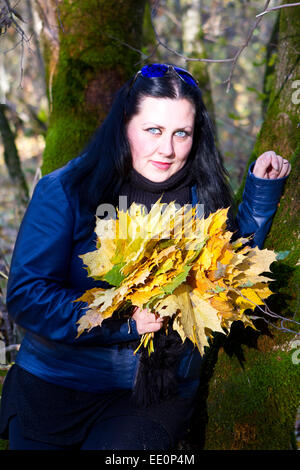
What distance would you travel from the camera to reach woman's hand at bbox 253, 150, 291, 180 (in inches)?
92.7

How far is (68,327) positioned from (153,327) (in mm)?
378

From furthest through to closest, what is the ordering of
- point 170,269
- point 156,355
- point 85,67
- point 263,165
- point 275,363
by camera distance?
point 85,67 → point 263,165 → point 275,363 → point 156,355 → point 170,269

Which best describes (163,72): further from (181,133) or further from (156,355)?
(156,355)

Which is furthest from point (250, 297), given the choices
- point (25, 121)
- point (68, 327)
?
point (25, 121)

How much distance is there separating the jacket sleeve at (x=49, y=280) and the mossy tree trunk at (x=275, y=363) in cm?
71

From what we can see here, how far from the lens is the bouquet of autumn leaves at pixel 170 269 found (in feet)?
5.89

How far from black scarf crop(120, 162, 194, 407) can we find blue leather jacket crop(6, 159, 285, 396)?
0.07 m

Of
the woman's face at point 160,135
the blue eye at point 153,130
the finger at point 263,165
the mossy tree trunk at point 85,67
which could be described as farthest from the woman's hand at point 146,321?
the mossy tree trunk at point 85,67

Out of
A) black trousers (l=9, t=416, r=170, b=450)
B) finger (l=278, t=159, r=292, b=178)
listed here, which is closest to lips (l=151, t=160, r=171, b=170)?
finger (l=278, t=159, r=292, b=178)

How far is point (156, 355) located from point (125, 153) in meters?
0.98

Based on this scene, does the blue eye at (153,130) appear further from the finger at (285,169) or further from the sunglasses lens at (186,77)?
the finger at (285,169)

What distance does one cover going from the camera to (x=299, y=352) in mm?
2166

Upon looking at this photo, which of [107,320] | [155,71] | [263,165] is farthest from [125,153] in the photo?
[107,320]

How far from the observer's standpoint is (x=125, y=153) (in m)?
2.27
